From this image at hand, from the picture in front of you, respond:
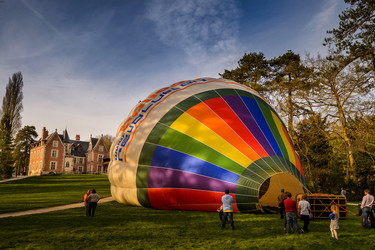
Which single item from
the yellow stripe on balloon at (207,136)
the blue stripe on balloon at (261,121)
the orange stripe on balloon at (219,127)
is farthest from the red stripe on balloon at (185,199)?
the blue stripe on balloon at (261,121)

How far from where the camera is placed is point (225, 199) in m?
7.44

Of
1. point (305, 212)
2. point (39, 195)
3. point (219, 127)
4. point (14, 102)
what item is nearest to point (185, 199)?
point (219, 127)

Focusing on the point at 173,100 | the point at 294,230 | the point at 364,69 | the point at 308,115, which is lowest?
the point at 294,230

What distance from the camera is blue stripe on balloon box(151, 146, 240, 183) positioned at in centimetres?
879

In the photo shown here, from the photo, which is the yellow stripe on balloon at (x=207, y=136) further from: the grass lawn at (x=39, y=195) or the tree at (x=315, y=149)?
the tree at (x=315, y=149)

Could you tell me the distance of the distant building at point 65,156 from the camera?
55.0 meters

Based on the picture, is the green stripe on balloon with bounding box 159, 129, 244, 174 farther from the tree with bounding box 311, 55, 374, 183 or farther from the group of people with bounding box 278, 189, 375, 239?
the tree with bounding box 311, 55, 374, 183

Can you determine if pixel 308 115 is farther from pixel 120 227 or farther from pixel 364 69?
pixel 120 227

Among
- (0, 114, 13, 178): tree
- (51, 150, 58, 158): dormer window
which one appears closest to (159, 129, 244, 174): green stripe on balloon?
(0, 114, 13, 178): tree

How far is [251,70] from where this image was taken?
104 feet

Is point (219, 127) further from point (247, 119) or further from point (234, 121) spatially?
point (247, 119)

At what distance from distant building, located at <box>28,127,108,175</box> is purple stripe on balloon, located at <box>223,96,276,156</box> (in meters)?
53.2

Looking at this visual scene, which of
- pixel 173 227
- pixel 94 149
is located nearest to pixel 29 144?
pixel 94 149

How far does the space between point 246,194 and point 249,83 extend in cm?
2367
